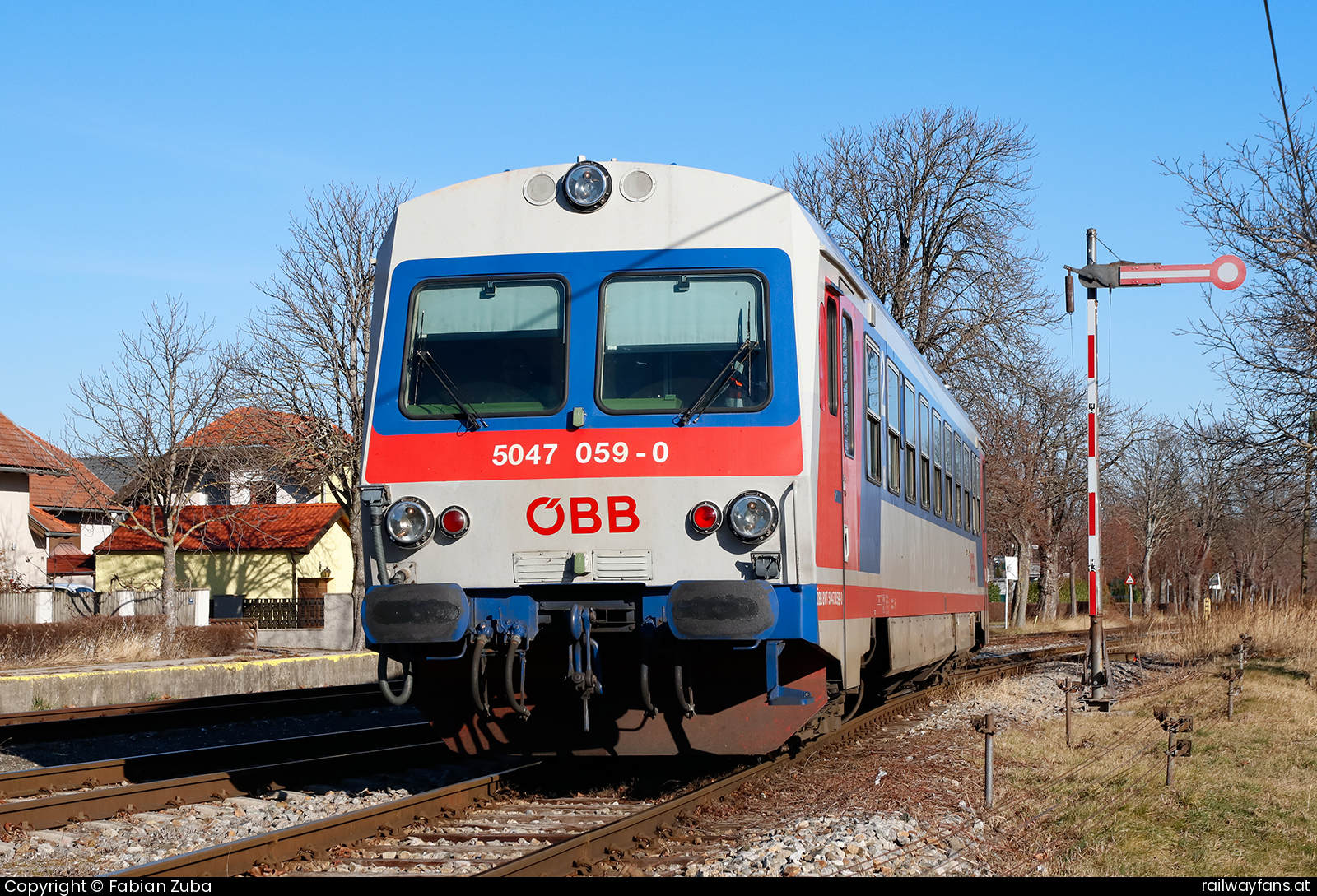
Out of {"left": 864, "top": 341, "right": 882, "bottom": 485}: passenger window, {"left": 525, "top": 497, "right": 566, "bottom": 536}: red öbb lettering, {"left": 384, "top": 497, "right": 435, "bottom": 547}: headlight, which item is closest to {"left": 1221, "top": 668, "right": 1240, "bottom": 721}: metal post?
{"left": 864, "top": 341, "right": 882, "bottom": 485}: passenger window

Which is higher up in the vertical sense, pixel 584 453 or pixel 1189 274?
pixel 1189 274

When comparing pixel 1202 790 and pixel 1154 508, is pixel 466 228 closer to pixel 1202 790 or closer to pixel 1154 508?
pixel 1202 790

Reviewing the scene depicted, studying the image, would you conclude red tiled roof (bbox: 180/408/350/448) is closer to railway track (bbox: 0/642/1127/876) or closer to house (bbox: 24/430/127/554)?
house (bbox: 24/430/127/554)

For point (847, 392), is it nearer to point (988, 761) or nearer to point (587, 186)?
point (587, 186)

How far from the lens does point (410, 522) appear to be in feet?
23.7

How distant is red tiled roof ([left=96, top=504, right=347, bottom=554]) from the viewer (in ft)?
126

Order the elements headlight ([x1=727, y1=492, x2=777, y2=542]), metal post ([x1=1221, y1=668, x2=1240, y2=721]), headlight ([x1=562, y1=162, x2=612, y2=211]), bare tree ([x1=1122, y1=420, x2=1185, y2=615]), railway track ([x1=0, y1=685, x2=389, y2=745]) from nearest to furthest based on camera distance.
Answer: headlight ([x1=727, y1=492, x2=777, y2=542]), headlight ([x1=562, y1=162, x2=612, y2=211]), metal post ([x1=1221, y1=668, x2=1240, y2=721]), railway track ([x1=0, y1=685, x2=389, y2=745]), bare tree ([x1=1122, y1=420, x2=1185, y2=615])

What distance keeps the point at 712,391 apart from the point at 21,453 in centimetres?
3584

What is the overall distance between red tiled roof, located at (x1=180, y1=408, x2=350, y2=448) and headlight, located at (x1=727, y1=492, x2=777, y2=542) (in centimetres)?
2418

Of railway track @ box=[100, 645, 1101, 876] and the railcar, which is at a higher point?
the railcar

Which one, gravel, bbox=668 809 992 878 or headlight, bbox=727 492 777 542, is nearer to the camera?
gravel, bbox=668 809 992 878

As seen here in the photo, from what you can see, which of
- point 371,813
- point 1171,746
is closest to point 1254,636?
point 1171,746

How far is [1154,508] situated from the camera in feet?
206

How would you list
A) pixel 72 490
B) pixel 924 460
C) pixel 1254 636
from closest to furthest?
pixel 924 460 < pixel 1254 636 < pixel 72 490
